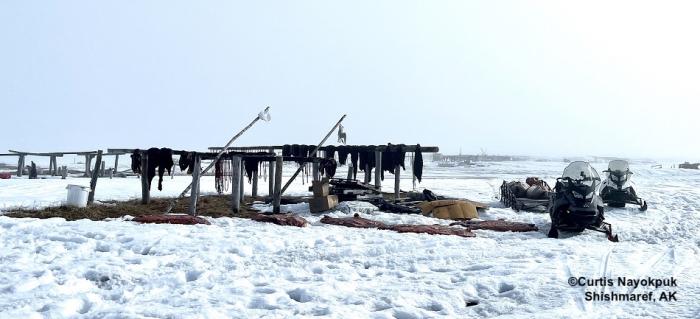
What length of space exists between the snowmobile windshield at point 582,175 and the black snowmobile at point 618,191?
6.41 m

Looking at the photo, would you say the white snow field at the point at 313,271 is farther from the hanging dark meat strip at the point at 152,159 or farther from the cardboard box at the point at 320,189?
the hanging dark meat strip at the point at 152,159

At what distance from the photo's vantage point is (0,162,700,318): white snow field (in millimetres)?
5883

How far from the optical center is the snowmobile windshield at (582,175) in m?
13.2

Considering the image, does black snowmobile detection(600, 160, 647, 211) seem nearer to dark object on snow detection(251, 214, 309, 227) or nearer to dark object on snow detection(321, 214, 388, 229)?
dark object on snow detection(321, 214, 388, 229)

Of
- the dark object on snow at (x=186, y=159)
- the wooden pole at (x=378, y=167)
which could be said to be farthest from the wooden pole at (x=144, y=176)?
the wooden pole at (x=378, y=167)

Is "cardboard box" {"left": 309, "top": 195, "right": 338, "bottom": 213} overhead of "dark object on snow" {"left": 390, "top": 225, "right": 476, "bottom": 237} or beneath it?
overhead

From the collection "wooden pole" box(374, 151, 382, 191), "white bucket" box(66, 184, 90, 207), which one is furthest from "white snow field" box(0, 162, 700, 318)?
"wooden pole" box(374, 151, 382, 191)

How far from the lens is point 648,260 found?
29.2 ft

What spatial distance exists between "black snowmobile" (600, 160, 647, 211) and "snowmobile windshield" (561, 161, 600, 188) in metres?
6.41

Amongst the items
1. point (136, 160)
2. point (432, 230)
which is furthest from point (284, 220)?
point (136, 160)

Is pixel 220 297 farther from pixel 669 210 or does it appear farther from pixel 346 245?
pixel 669 210

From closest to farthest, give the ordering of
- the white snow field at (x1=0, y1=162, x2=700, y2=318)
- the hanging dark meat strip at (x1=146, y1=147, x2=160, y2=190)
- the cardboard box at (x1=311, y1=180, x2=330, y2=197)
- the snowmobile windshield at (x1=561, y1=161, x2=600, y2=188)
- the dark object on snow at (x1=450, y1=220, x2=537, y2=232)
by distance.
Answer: the white snow field at (x1=0, y1=162, x2=700, y2=318)
the dark object on snow at (x1=450, y1=220, x2=537, y2=232)
the snowmobile windshield at (x1=561, y1=161, x2=600, y2=188)
the cardboard box at (x1=311, y1=180, x2=330, y2=197)
the hanging dark meat strip at (x1=146, y1=147, x2=160, y2=190)

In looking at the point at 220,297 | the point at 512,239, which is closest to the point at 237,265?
the point at 220,297

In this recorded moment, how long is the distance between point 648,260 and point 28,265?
411 inches
